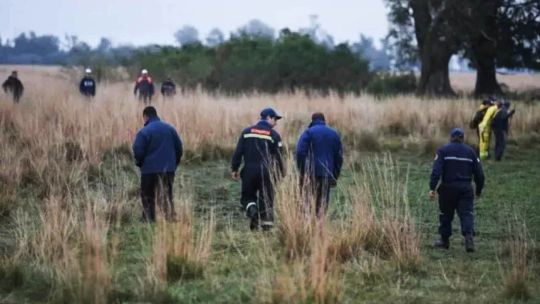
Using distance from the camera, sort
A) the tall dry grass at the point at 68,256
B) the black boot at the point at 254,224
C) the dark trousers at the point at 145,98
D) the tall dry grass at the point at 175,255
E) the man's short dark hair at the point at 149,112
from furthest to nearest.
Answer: the dark trousers at the point at 145,98
the man's short dark hair at the point at 149,112
the black boot at the point at 254,224
the tall dry grass at the point at 175,255
the tall dry grass at the point at 68,256

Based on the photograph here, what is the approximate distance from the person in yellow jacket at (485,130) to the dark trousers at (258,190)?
359 inches

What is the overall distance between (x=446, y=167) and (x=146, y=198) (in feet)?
12.8

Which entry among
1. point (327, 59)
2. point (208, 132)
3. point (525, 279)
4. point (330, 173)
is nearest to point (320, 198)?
point (330, 173)

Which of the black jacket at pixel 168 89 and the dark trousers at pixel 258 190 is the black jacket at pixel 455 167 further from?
the black jacket at pixel 168 89

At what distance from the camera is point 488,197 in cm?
1341

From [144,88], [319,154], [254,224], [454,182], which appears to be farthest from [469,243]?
[144,88]

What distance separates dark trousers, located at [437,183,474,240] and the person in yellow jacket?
8953mm

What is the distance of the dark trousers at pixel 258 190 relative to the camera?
1006 cm

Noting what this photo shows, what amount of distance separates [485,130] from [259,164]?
943 cm

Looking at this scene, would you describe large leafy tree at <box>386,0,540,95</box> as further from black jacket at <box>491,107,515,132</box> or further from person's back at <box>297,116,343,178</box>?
person's back at <box>297,116,343,178</box>

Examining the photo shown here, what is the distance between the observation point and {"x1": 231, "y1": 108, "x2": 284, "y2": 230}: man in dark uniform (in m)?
10.0

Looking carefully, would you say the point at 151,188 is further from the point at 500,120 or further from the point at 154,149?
the point at 500,120

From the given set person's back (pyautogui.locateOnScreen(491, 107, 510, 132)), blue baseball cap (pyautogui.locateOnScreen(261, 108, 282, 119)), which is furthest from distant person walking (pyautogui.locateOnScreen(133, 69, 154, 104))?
blue baseball cap (pyautogui.locateOnScreen(261, 108, 282, 119))

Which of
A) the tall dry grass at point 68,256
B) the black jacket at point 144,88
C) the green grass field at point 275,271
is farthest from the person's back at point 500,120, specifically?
the tall dry grass at point 68,256
